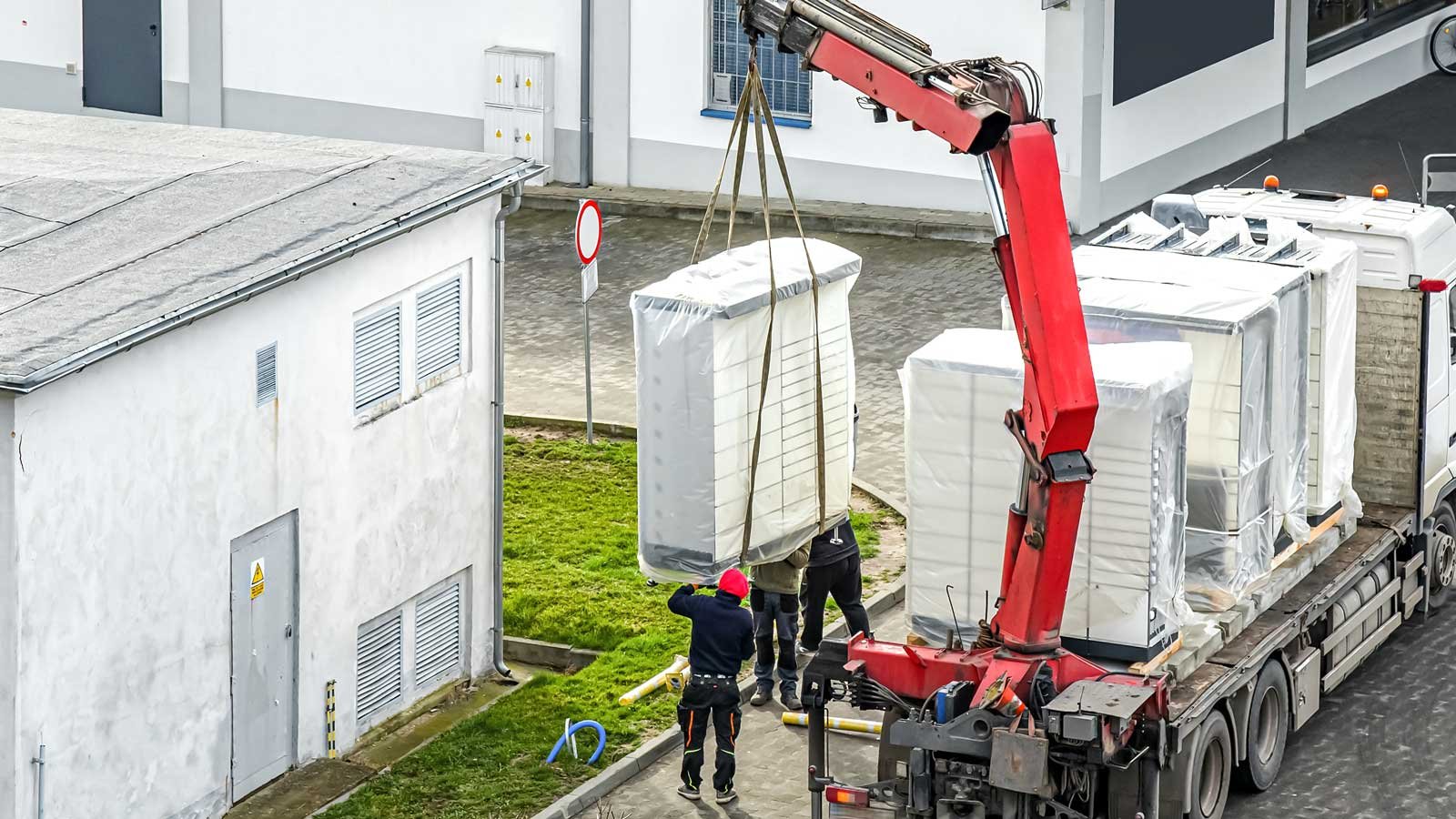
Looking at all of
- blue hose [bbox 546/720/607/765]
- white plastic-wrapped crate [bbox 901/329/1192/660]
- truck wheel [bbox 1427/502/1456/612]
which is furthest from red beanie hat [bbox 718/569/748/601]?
truck wheel [bbox 1427/502/1456/612]

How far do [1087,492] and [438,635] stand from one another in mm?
5460

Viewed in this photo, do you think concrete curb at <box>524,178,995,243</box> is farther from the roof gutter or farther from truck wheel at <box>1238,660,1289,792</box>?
truck wheel at <box>1238,660,1289,792</box>

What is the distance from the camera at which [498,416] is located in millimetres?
17281

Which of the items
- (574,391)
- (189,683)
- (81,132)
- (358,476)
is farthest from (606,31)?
(189,683)

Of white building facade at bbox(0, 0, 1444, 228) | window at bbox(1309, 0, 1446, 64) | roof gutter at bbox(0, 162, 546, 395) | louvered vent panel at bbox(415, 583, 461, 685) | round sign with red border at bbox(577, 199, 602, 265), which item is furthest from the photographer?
window at bbox(1309, 0, 1446, 64)

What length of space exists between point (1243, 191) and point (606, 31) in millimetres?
13352

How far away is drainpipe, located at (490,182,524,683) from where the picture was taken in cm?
1700

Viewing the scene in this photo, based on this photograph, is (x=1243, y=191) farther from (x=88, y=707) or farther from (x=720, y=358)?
(x=88, y=707)

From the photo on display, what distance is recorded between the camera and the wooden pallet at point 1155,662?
13594 millimetres

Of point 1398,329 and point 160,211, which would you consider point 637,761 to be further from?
point 1398,329

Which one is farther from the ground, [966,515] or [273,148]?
[273,148]

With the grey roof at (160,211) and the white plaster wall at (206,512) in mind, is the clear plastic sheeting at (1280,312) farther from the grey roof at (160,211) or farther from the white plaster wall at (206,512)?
the white plaster wall at (206,512)

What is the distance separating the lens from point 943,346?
1398 cm

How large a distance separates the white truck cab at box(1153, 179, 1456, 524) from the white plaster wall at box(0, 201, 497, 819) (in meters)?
5.46
